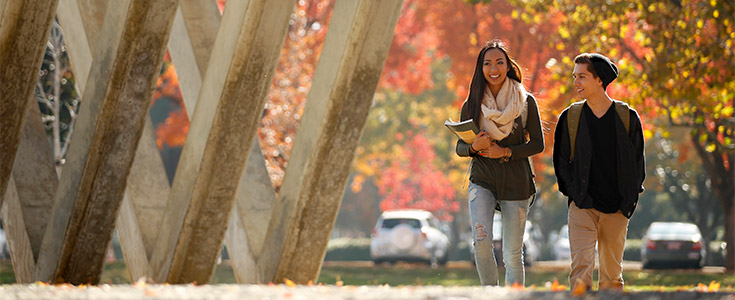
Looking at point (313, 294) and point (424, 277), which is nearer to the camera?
point (313, 294)

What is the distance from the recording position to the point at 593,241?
6.31 m

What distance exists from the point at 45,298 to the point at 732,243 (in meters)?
21.1

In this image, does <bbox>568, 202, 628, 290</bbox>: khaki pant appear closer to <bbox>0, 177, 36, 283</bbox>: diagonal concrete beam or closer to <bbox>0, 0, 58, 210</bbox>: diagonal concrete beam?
<bbox>0, 0, 58, 210</bbox>: diagonal concrete beam

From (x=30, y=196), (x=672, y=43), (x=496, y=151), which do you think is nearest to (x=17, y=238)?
(x=30, y=196)

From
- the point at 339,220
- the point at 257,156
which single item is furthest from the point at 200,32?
the point at 339,220

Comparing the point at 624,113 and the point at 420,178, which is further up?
the point at 624,113

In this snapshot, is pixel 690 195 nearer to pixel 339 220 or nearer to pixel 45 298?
pixel 339 220

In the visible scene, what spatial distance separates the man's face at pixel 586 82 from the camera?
6355mm

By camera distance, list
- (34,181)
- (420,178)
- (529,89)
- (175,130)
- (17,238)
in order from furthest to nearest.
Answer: (420,178), (175,130), (529,89), (34,181), (17,238)

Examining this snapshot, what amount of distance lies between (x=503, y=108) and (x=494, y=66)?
26 cm

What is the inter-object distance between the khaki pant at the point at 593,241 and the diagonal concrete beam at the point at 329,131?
1.46 m

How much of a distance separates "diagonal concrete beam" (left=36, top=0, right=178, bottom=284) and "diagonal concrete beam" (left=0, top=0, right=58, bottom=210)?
0.36m

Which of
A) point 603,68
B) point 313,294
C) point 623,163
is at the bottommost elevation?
point 313,294

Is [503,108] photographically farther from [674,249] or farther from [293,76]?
[674,249]
